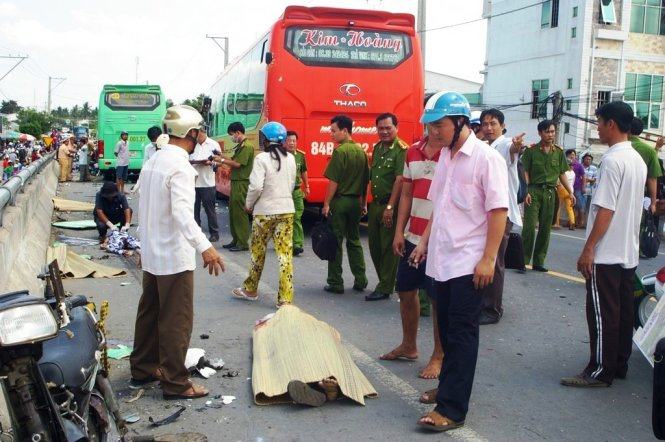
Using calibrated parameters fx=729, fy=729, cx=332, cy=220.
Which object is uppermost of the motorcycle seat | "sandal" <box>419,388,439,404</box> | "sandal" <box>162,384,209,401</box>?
the motorcycle seat

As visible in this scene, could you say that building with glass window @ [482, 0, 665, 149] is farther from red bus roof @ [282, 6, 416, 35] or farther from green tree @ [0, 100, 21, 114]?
green tree @ [0, 100, 21, 114]

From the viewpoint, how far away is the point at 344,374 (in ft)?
15.9

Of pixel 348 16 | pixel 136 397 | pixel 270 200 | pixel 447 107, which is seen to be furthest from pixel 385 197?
pixel 348 16

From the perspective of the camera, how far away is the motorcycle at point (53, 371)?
266cm

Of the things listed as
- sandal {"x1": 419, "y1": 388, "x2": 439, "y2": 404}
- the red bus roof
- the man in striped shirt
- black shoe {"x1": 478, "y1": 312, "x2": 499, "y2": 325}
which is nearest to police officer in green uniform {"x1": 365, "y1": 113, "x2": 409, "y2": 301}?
black shoe {"x1": 478, "y1": 312, "x2": 499, "y2": 325}

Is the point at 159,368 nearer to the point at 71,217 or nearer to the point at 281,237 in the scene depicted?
the point at 281,237

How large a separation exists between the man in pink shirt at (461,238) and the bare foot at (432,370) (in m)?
0.90

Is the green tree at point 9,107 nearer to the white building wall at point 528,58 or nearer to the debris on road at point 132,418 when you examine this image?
the white building wall at point 528,58

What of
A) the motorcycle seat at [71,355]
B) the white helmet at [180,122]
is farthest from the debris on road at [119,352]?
the motorcycle seat at [71,355]

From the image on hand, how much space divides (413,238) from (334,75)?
23.0 feet

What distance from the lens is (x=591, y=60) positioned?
31172mm

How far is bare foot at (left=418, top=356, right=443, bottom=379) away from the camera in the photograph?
517 cm

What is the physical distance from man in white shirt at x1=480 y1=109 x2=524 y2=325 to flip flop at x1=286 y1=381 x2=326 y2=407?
2.55 meters

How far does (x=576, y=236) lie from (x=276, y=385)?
38.0ft
